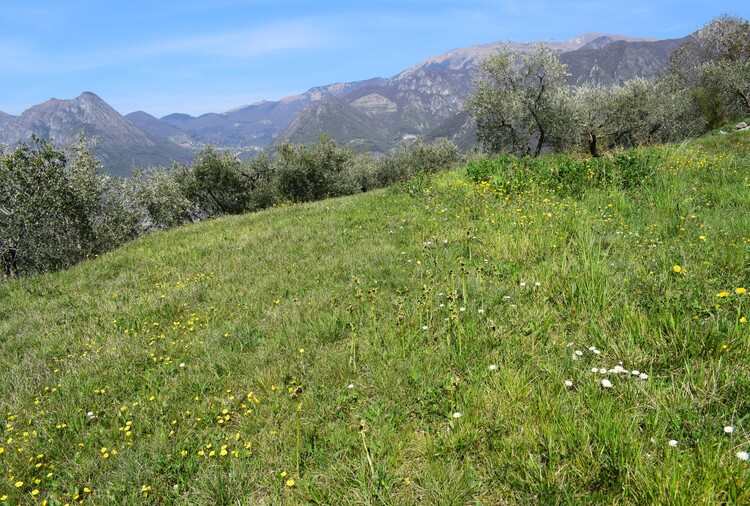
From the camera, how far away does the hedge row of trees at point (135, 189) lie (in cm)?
2248

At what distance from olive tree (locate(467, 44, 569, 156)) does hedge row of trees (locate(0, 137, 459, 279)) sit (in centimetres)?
1092

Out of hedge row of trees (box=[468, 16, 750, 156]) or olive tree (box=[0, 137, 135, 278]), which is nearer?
olive tree (box=[0, 137, 135, 278])

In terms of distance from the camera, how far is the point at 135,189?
44.1m

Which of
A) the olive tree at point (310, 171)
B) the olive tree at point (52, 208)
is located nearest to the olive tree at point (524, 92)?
the olive tree at point (310, 171)

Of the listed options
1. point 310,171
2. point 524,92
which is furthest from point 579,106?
point 310,171

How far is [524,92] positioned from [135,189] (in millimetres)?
43476

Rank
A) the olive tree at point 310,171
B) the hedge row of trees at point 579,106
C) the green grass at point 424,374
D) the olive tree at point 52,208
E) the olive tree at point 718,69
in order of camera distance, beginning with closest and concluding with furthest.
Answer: the green grass at point 424,374
the olive tree at point 52,208
the hedge row of trees at point 579,106
the olive tree at point 718,69
the olive tree at point 310,171

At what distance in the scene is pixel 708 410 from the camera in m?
3.08

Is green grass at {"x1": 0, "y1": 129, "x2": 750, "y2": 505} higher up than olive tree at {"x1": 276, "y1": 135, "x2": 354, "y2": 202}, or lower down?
lower down

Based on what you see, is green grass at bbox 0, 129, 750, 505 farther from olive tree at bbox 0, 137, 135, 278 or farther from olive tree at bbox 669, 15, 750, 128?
olive tree at bbox 669, 15, 750, 128

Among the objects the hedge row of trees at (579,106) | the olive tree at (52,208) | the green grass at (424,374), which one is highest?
the hedge row of trees at (579,106)

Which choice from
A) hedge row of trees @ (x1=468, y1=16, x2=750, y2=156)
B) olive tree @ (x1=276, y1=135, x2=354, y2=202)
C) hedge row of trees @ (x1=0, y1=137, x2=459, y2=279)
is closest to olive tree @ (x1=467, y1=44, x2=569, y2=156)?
hedge row of trees @ (x1=468, y1=16, x2=750, y2=156)

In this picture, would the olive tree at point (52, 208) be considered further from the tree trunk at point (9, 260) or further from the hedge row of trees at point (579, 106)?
the hedge row of trees at point (579, 106)

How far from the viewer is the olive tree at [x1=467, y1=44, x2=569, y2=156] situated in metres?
34.4
